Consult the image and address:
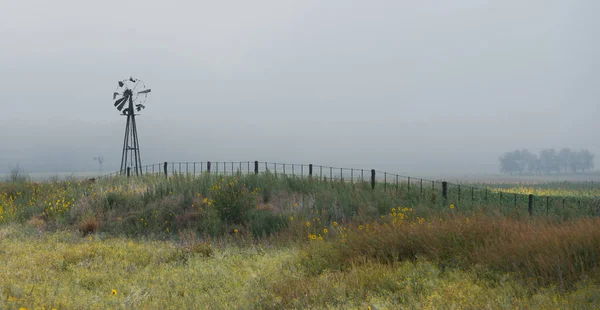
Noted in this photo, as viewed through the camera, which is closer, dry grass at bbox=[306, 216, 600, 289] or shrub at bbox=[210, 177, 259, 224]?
Answer: dry grass at bbox=[306, 216, 600, 289]

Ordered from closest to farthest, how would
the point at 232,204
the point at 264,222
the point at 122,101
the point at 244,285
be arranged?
the point at 244,285, the point at 264,222, the point at 232,204, the point at 122,101

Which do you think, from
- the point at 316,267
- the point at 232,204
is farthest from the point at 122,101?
the point at 316,267

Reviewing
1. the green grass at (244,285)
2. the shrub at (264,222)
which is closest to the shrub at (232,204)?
the shrub at (264,222)

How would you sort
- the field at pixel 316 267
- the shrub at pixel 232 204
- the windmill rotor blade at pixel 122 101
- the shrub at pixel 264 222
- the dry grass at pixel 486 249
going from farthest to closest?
the windmill rotor blade at pixel 122 101 → the shrub at pixel 232 204 → the shrub at pixel 264 222 → the dry grass at pixel 486 249 → the field at pixel 316 267

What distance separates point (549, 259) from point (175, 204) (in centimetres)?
1107

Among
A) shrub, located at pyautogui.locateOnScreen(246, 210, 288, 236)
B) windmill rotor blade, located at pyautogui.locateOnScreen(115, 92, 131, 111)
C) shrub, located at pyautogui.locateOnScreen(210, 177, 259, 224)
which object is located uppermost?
windmill rotor blade, located at pyautogui.locateOnScreen(115, 92, 131, 111)

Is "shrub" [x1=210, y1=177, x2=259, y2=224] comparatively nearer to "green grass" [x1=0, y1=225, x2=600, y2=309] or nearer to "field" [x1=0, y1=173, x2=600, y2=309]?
"field" [x1=0, y1=173, x2=600, y2=309]

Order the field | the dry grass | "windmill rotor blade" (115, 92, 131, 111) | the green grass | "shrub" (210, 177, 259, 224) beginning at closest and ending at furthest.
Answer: the green grass < the field < the dry grass < "shrub" (210, 177, 259, 224) < "windmill rotor blade" (115, 92, 131, 111)

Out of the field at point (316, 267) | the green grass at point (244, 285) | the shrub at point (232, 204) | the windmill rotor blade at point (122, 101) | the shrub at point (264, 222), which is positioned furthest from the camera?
the windmill rotor blade at point (122, 101)

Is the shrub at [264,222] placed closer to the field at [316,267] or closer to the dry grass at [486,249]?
the field at [316,267]

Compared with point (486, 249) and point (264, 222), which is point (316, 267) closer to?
point (486, 249)

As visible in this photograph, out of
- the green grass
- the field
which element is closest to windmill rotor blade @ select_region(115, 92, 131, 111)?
the field

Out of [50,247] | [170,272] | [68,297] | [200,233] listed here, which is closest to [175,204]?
[200,233]

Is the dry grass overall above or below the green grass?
above
